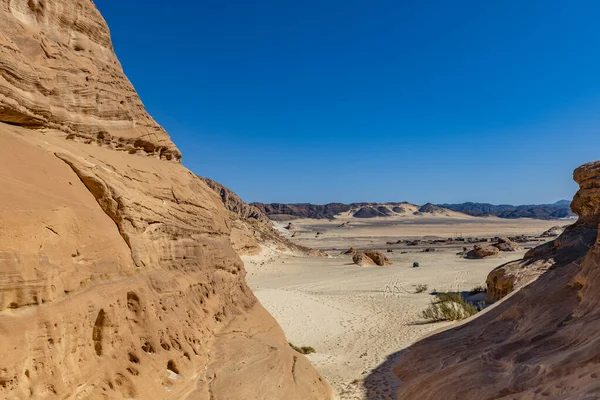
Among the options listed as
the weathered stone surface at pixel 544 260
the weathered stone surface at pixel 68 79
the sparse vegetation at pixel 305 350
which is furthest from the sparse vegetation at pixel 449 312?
the weathered stone surface at pixel 68 79

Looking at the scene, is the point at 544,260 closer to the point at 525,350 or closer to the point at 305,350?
the point at 305,350

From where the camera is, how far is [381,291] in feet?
78.6

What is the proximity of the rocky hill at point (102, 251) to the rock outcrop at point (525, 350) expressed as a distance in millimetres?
2788

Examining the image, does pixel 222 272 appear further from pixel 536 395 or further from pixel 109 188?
pixel 536 395

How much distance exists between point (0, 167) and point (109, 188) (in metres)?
1.66

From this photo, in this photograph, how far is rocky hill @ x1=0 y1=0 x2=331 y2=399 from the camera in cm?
450

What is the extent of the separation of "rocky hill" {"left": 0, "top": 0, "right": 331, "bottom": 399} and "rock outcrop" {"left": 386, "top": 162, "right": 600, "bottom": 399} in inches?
110

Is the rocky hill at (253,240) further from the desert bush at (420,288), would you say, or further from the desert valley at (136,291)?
the desert valley at (136,291)

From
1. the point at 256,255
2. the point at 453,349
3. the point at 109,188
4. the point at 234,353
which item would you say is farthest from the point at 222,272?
the point at 256,255

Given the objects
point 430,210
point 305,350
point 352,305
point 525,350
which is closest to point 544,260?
point 352,305

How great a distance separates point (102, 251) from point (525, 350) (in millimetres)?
7117

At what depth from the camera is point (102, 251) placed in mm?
5664

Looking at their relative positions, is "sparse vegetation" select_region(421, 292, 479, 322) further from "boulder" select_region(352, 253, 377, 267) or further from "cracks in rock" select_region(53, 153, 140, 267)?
"boulder" select_region(352, 253, 377, 267)

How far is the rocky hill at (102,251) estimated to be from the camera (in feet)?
14.8
